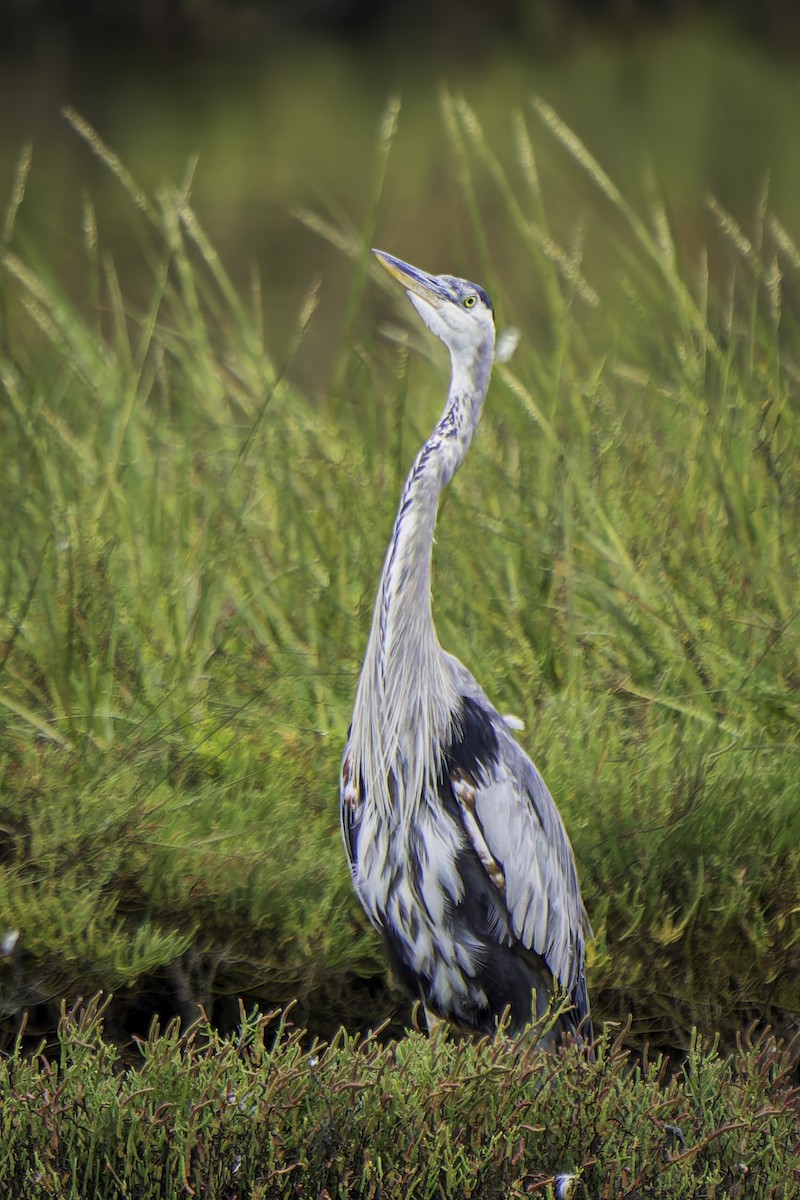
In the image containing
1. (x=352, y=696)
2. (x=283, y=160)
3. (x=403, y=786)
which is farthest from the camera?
(x=283, y=160)

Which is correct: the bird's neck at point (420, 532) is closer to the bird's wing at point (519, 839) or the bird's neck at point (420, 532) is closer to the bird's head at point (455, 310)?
the bird's head at point (455, 310)

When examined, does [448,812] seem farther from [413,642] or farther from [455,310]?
[455,310]

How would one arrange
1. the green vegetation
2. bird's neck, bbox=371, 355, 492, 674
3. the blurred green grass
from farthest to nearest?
the blurred green grass
bird's neck, bbox=371, 355, 492, 674
the green vegetation

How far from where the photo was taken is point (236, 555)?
3.52 m

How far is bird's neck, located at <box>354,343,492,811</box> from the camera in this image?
2256 millimetres

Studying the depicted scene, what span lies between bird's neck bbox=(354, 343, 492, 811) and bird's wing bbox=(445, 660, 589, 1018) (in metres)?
0.05

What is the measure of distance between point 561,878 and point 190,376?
2.33 metres

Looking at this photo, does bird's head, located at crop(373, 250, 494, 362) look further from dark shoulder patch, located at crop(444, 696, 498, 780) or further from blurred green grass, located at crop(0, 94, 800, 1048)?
blurred green grass, located at crop(0, 94, 800, 1048)

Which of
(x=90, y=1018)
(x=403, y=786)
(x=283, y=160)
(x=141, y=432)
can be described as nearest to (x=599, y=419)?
(x=141, y=432)

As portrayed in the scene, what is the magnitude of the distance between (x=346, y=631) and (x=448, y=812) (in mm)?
1158

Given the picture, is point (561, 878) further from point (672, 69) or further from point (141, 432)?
point (672, 69)

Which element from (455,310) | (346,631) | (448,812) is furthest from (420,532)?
(346,631)

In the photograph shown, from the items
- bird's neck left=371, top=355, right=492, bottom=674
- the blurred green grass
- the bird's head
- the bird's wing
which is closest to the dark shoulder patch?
the bird's wing

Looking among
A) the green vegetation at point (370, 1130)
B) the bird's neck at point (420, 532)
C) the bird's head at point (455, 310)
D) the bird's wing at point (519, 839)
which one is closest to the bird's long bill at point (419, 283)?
the bird's head at point (455, 310)
